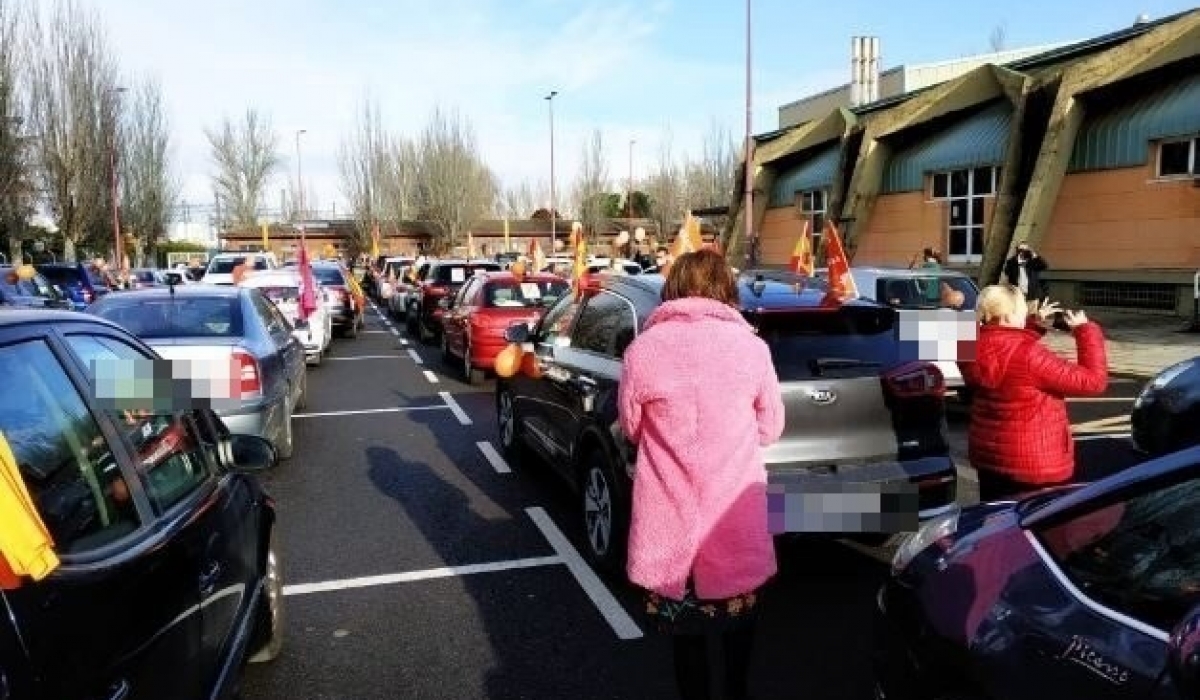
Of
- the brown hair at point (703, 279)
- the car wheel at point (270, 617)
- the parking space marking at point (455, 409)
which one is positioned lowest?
the parking space marking at point (455, 409)

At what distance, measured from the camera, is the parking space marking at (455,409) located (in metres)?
10.3

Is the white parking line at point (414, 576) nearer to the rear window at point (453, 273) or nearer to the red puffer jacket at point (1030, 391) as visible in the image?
the red puffer jacket at point (1030, 391)

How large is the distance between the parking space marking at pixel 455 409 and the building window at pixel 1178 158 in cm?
1579

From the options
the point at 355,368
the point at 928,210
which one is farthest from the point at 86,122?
the point at 928,210

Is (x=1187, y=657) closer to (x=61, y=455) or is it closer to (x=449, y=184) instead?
(x=61, y=455)

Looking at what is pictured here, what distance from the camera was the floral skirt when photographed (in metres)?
3.02

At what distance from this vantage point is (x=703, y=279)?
313cm

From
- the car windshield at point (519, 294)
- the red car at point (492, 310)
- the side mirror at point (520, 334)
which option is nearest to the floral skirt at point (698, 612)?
the side mirror at point (520, 334)

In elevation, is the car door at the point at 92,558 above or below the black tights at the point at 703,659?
→ above

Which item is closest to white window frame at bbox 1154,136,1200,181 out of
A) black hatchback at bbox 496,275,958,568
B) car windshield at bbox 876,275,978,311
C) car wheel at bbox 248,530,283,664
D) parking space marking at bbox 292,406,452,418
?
car windshield at bbox 876,275,978,311

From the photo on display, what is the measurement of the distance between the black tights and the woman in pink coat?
0.11ft

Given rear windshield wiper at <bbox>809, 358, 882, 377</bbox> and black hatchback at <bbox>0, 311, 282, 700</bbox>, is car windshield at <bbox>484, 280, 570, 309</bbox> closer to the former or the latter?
rear windshield wiper at <bbox>809, 358, 882, 377</bbox>

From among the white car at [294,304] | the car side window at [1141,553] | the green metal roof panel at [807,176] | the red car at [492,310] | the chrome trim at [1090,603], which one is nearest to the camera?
the chrome trim at [1090,603]

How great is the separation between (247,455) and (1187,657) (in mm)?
3112
